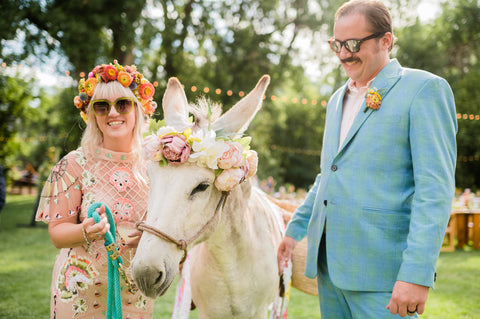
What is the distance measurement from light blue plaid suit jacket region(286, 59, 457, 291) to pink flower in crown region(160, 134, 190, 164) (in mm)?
757

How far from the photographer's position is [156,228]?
160 cm

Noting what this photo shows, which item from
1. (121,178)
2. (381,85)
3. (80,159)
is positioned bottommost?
(121,178)

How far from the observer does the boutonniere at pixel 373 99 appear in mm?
1776

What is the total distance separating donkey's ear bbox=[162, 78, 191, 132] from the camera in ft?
6.77

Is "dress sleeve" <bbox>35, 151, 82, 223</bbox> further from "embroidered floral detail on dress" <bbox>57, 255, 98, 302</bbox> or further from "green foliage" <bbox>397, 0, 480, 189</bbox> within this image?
"green foliage" <bbox>397, 0, 480, 189</bbox>

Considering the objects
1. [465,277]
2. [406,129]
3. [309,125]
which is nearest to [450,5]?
[309,125]

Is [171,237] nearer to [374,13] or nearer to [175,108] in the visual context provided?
[175,108]

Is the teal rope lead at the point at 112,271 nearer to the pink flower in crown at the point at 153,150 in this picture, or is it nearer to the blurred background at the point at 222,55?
the pink flower in crown at the point at 153,150

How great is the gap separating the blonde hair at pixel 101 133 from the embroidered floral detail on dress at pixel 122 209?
0.18 m

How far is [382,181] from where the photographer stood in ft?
5.67

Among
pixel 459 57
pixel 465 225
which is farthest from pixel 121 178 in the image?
pixel 459 57

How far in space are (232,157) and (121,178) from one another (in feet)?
2.84

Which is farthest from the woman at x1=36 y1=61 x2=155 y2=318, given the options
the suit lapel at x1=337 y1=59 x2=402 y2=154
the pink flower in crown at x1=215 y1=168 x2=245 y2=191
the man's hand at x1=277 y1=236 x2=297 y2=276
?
the suit lapel at x1=337 y1=59 x2=402 y2=154

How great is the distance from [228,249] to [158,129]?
82cm
